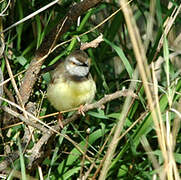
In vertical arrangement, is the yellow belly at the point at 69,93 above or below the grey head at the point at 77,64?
below

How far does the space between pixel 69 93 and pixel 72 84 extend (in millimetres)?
72

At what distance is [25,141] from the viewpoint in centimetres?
222

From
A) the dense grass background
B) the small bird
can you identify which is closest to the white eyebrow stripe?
the small bird

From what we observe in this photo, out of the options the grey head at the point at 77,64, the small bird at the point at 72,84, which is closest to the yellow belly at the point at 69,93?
the small bird at the point at 72,84

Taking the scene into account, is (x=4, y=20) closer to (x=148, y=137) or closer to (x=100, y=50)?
(x=100, y=50)

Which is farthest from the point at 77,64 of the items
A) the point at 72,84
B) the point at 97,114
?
the point at 97,114

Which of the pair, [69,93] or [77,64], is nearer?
[69,93]

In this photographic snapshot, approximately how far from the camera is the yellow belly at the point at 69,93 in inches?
89.0

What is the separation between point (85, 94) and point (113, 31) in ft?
1.84

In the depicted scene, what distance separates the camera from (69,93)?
2.26 m

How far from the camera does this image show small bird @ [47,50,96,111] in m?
2.27

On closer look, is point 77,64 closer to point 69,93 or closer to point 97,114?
point 69,93

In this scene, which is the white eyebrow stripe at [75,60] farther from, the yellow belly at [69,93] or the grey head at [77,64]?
the yellow belly at [69,93]

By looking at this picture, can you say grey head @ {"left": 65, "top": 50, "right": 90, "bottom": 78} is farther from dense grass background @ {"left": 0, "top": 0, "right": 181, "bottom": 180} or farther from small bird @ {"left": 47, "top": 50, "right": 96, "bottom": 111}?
dense grass background @ {"left": 0, "top": 0, "right": 181, "bottom": 180}
